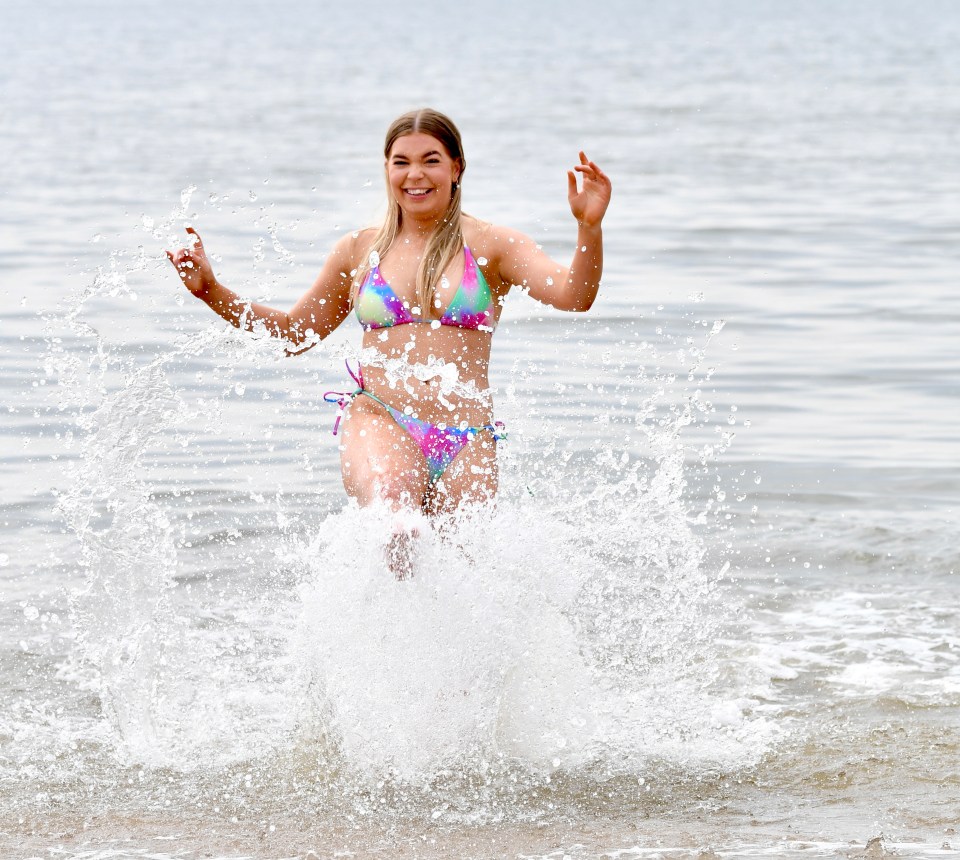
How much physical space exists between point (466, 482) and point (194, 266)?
1.18m

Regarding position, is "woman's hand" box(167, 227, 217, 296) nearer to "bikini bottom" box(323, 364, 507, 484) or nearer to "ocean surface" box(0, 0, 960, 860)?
"ocean surface" box(0, 0, 960, 860)

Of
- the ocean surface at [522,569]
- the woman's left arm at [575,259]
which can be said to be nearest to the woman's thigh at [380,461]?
the ocean surface at [522,569]

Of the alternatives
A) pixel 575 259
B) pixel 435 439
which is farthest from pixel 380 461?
pixel 575 259

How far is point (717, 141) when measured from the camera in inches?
1056

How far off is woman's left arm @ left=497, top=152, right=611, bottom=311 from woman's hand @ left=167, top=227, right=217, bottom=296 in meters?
0.99

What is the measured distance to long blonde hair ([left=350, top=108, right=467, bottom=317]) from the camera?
5.49 meters

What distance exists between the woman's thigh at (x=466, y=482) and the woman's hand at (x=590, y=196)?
2.66 ft

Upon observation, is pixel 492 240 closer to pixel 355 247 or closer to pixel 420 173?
pixel 420 173

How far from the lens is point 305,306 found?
5.79 metres

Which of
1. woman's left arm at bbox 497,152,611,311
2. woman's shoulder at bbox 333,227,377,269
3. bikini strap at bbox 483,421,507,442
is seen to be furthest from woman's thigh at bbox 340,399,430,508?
woman's left arm at bbox 497,152,611,311

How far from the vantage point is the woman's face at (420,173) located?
5.55 m

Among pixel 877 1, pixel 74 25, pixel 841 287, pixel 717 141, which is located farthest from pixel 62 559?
pixel 877 1

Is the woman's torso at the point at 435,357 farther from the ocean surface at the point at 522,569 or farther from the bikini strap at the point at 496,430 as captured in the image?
the ocean surface at the point at 522,569

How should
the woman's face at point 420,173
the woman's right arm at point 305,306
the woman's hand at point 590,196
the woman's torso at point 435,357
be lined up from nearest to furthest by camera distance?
the woman's hand at point 590,196 → the woman's torso at point 435,357 → the woman's face at point 420,173 → the woman's right arm at point 305,306
